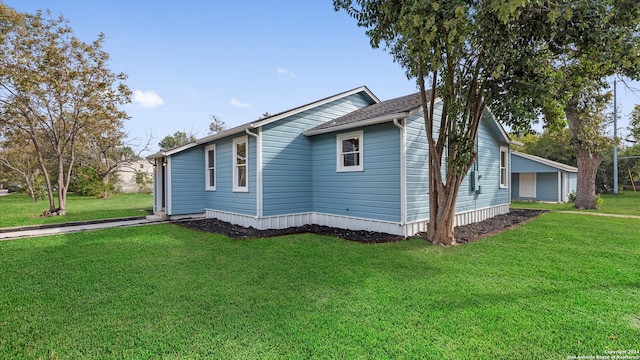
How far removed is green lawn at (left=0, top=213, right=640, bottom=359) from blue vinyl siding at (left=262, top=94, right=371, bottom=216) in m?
2.43

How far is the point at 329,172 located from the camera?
29.0 feet

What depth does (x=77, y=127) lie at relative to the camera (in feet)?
38.7

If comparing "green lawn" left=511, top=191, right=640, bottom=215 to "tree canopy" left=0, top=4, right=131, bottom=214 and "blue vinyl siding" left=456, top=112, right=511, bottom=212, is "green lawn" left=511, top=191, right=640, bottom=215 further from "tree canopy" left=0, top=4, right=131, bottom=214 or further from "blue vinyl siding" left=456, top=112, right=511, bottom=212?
"tree canopy" left=0, top=4, right=131, bottom=214

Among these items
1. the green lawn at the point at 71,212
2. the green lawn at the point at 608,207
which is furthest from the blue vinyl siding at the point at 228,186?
the green lawn at the point at 608,207

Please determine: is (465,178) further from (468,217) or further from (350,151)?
(350,151)

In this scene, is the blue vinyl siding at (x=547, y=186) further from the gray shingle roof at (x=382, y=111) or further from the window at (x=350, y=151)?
the window at (x=350, y=151)

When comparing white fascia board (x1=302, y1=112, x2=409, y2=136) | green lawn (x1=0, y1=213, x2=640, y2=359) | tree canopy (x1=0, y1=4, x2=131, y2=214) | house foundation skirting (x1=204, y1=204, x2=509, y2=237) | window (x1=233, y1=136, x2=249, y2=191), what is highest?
tree canopy (x1=0, y1=4, x2=131, y2=214)

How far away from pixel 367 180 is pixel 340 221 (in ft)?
5.19

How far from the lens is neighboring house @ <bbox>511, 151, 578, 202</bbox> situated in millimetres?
17780

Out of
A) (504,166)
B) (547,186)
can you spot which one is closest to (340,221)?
(504,166)

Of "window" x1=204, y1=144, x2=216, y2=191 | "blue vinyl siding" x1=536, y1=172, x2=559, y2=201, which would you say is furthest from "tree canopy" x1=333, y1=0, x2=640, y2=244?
"blue vinyl siding" x1=536, y1=172, x2=559, y2=201

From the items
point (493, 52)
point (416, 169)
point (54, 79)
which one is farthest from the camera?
point (54, 79)

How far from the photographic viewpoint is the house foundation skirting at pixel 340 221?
24.3 feet

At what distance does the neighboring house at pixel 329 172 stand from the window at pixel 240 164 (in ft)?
0.11
